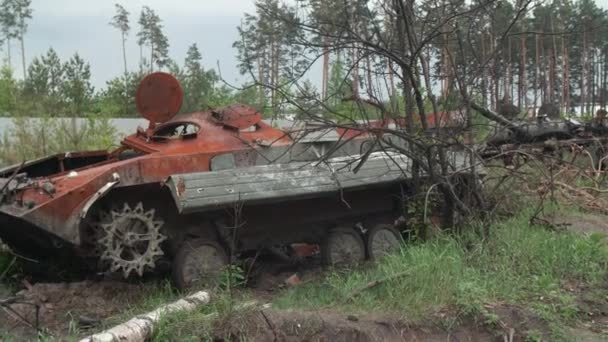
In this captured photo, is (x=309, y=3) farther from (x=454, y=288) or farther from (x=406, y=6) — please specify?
(x=454, y=288)

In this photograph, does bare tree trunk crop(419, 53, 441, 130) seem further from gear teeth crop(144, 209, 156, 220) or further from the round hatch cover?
gear teeth crop(144, 209, 156, 220)

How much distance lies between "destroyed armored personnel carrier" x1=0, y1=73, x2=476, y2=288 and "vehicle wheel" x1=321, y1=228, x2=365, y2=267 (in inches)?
0.5

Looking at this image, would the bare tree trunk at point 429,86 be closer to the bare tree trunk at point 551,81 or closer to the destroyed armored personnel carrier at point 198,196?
the destroyed armored personnel carrier at point 198,196

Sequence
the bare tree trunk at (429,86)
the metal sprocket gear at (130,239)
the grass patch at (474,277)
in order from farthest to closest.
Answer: the bare tree trunk at (429,86), the metal sprocket gear at (130,239), the grass patch at (474,277)

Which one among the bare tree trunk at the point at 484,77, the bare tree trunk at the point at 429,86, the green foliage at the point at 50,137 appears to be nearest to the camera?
the bare tree trunk at the point at 429,86

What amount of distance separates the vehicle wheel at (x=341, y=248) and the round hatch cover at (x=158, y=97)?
A: 242 centimetres

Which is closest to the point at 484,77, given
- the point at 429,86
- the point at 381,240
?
the point at 429,86

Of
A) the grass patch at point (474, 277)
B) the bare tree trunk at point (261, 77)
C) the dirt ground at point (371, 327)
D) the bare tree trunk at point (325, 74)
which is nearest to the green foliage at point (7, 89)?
the bare tree trunk at point (325, 74)

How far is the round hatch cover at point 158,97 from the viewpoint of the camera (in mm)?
8664

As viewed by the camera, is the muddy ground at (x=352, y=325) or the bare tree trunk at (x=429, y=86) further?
the bare tree trunk at (x=429, y=86)

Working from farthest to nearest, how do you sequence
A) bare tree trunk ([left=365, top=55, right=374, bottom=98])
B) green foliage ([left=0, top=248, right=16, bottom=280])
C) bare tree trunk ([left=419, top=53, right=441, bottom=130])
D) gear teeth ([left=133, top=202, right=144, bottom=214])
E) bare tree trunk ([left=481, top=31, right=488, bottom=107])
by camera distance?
green foliage ([left=0, top=248, right=16, bottom=280]), bare tree trunk ([left=481, top=31, right=488, bottom=107]), bare tree trunk ([left=419, top=53, right=441, bottom=130]), bare tree trunk ([left=365, top=55, right=374, bottom=98]), gear teeth ([left=133, top=202, right=144, bottom=214])

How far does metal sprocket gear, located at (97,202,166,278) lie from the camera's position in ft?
23.2

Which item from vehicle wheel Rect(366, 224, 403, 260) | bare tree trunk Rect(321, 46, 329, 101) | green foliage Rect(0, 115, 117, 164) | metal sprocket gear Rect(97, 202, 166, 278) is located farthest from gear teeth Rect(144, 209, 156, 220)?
green foliage Rect(0, 115, 117, 164)

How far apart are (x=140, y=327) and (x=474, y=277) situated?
9.50ft
